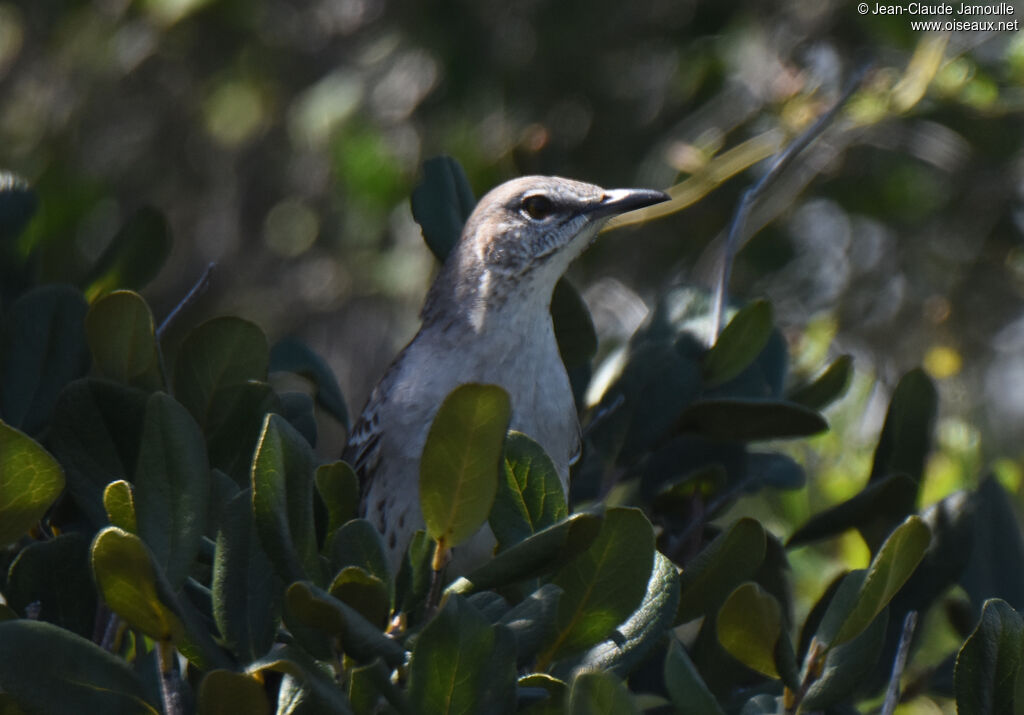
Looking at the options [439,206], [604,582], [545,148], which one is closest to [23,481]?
[604,582]

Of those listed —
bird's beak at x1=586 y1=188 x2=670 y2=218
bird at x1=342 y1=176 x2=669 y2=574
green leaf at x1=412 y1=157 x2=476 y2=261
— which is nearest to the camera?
green leaf at x1=412 y1=157 x2=476 y2=261

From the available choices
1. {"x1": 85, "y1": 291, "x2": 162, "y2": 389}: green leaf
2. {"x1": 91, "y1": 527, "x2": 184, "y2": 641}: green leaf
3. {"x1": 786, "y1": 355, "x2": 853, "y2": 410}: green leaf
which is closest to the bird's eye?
{"x1": 786, "y1": 355, "x2": 853, "y2": 410}: green leaf

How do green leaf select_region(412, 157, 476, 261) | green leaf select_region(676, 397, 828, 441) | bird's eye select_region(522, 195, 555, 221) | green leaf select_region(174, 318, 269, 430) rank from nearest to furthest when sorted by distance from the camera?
green leaf select_region(174, 318, 269, 430) < green leaf select_region(676, 397, 828, 441) < green leaf select_region(412, 157, 476, 261) < bird's eye select_region(522, 195, 555, 221)

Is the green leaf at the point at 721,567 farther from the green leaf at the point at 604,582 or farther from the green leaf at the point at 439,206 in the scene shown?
the green leaf at the point at 439,206

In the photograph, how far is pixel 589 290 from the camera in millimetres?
6168

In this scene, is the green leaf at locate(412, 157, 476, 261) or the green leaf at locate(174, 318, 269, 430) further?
the green leaf at locate(412, 157, 476, 261)

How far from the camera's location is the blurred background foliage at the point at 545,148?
545 centimetres

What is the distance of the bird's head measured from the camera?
364 centimetres

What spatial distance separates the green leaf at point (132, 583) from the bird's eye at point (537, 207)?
260cm

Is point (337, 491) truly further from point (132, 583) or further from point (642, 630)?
point (642, 630)

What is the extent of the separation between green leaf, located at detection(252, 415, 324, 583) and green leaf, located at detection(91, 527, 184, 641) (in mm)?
153

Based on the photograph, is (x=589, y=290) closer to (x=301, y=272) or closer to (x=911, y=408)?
(x=301, y=272)

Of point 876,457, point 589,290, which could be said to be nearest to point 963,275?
point 589,290

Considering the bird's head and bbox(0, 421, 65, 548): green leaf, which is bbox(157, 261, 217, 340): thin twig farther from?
the bird's head
